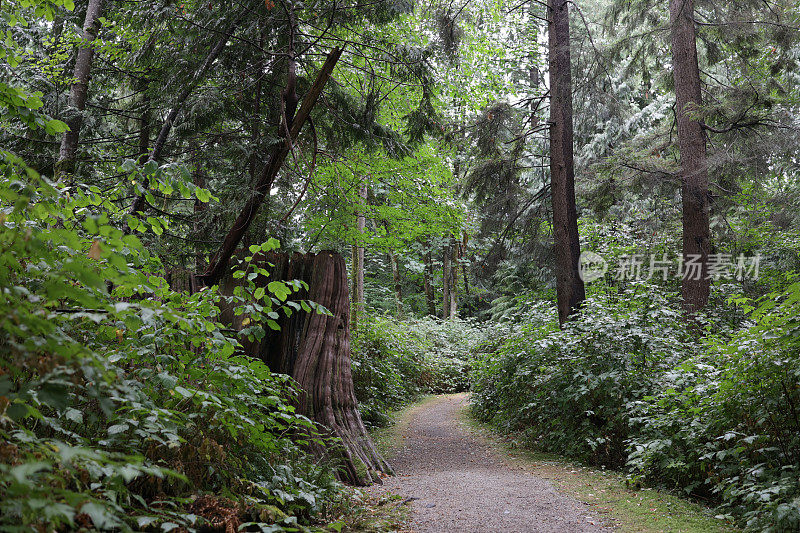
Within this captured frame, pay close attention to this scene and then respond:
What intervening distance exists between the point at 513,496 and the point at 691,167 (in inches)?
307

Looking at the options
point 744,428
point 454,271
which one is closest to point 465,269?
point 454,271

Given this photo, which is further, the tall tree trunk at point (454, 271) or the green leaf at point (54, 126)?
the tall tree trunk at point (454, 271)

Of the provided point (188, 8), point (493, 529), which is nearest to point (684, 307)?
point (493, 529)

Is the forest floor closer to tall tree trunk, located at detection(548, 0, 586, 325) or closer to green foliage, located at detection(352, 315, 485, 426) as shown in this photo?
green foliage, located at detection(352, 315, 485, 426)

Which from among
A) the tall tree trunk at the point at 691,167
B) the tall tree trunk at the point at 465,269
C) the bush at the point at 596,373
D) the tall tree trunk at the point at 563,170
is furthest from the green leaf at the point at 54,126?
the tall tree trunk at the point at 465,269

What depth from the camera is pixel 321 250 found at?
6609 millimetres

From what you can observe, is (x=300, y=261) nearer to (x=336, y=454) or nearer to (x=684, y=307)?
(x=336, y=454)

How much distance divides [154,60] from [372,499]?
6.23 m

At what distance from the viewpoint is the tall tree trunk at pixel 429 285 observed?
29.7m

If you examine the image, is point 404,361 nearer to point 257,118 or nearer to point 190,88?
point 257,118

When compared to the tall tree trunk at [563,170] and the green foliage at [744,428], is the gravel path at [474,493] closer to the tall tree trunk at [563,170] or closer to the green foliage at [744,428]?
the green foliage at [744,428]

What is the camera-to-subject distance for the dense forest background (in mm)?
2607

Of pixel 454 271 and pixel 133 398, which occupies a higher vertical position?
pixel 454 271

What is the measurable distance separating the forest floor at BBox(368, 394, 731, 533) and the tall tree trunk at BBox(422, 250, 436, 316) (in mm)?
21662
